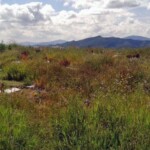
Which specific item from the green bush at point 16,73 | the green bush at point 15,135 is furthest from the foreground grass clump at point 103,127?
the green bush at point 16,73

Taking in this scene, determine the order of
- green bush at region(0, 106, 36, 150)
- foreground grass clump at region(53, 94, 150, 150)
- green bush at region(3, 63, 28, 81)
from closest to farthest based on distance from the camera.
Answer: foreground grass clump at region(53, 94, 150, 150), green bush at region(0, 106, 36, 150), green bush at region(3, 63, 28, 81)

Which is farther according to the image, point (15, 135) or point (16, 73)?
point (16, 73)

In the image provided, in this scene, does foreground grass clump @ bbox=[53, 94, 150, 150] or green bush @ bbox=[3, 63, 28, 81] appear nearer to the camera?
foreground grass clump @ bbox=[53, 94, 150, 150]

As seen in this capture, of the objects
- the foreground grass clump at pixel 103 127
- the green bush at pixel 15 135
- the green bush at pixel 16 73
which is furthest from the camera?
the green bush at pixel 16 73

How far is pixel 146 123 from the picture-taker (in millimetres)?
6641

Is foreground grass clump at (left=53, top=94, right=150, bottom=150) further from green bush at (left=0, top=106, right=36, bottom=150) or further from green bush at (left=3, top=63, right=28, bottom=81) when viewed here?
green bush at (left=3, top=63, right=28, bottom=81)

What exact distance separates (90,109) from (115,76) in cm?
538

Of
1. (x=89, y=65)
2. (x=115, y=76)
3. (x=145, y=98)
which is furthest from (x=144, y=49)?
(x=145, y=98)

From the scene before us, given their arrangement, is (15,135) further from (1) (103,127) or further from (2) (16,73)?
(2) (16,73)

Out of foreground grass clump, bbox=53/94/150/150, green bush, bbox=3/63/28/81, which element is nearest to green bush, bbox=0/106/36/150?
foreground grass clump, bbox=53/94/150/150

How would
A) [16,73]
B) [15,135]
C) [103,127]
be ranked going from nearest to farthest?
[15,135], [103,127], [16,73]

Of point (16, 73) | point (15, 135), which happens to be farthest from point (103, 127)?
point (16, 73)

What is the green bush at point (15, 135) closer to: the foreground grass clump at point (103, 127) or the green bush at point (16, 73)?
the foreground grass clump at point (103, 127)

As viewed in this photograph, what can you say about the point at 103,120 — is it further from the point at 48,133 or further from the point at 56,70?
the point at 56,70
